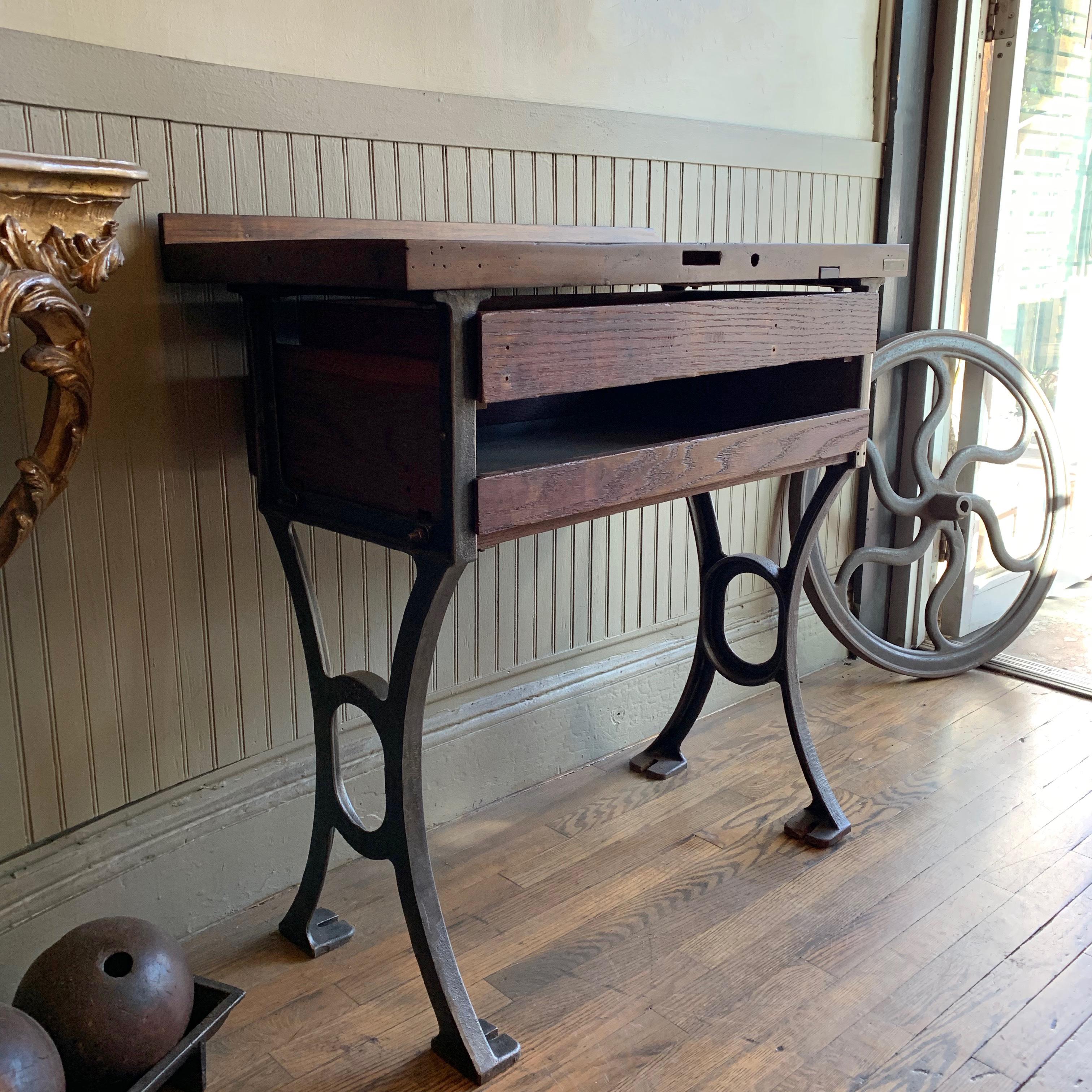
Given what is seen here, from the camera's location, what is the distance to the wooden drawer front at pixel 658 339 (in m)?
1.23

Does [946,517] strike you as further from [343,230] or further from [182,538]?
[182,538]

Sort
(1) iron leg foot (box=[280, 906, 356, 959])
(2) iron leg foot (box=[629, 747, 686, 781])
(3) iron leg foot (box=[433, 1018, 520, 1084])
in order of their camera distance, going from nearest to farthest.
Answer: (3) iron leg foot (box=[433, 1018, 520, 1084])
(1) iron leg foot (box=[280, 906, 356, 959])
(2) iron leg foot (box=[629, 747, 686, 781])

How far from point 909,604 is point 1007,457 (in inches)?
17.2

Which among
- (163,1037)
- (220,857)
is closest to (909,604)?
(220,857)

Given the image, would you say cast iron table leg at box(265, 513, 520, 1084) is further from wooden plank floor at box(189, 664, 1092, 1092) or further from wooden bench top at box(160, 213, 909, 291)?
wooden bench top at box(160, 213, 909, 291)

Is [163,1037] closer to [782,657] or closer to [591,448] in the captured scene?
[591,448]

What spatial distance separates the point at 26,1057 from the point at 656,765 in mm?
1329

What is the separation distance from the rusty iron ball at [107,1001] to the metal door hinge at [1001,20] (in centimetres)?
262

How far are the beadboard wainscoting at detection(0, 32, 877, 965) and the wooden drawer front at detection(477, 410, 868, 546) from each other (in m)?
0.54

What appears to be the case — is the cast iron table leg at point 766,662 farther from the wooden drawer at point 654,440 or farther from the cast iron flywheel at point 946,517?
the cast iron flywheel at point 946,517

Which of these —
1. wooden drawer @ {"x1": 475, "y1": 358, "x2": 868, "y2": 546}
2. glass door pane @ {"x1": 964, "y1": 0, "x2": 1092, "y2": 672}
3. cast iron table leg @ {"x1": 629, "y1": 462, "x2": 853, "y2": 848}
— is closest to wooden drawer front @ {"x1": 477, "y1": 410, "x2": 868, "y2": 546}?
wooden drawer @ {"x1": 475, "y1": 358, "x2": 868, "y2": 546}

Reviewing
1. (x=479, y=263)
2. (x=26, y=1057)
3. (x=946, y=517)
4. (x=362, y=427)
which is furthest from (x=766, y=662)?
(x=26, y=1057)

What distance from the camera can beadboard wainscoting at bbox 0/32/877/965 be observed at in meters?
1.45

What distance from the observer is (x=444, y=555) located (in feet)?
4.17
